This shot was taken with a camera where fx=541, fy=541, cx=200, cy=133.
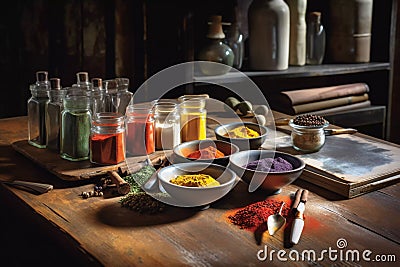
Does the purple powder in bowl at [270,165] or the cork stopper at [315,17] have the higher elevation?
the cork stopper at [315,17]

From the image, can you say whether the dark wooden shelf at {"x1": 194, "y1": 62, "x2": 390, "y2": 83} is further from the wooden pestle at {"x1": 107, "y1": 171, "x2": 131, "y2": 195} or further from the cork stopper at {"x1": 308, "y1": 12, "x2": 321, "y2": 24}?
the wooden pestle at {"x1": 107, "y1": 171, "x2": 131, "y2": 195}

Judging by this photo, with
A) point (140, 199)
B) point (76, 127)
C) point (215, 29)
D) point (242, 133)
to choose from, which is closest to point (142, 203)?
point (140, 199)

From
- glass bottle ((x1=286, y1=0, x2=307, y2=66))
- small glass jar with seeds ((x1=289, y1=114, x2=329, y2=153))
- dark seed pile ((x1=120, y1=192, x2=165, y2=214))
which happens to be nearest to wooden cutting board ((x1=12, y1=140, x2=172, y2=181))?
dark seed pile ((x1=120, y1=192, x2=165, y2=214))

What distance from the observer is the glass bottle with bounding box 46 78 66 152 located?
1.50 meters

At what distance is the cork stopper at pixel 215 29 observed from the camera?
2.40 metres

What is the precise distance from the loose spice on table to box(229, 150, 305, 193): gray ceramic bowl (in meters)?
0.06

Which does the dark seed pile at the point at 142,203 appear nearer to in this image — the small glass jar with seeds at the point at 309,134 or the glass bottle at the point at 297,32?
the small glass jar with seeds at the point at 309,134

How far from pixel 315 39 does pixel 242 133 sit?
58.7 inches

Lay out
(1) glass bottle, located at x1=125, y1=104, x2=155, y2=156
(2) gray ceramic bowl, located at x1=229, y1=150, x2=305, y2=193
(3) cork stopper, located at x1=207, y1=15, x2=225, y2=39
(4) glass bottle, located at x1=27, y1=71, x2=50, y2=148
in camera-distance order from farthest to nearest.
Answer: (3) cork stopper, located at x1=207, y1=15, x2=225, y2=39 < (4) glass bottle, located at x1=27, y1=71, x2=50, y2=148 < (1) glass bottle, located at x1=125, y1=104, x2=155, y2=156 < (2) gray ceramic bowl, located at x1=229, y1=150, x2=305, y2=193

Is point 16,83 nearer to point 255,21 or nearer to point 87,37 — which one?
point 87,37

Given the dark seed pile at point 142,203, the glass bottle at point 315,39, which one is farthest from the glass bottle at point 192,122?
the glass bottle at point 315,39

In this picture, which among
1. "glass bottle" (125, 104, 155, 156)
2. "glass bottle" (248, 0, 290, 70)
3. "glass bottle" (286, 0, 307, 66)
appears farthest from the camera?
"glass bottle" (286, 0, 307, 66)

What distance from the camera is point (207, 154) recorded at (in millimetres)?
1366

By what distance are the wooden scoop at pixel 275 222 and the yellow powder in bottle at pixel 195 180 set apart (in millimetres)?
151
